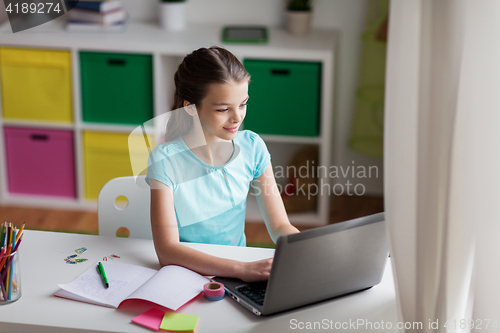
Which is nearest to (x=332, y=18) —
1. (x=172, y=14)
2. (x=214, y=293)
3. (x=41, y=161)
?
(x=172, y=14)

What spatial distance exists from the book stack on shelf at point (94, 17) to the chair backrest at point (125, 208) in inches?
53.8

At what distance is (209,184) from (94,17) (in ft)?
5.10

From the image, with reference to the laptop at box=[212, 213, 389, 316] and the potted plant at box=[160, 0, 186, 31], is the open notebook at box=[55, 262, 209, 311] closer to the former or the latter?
the laptop at box=[212, 213, 389, 316]

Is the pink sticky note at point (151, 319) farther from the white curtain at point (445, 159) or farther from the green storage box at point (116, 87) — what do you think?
the green storage box at point (116, 87)

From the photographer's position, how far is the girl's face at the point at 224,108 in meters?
1.32

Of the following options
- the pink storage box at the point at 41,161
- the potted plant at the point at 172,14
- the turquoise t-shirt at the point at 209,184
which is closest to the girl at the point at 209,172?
the turquoise t-shirt at the point at 209,184

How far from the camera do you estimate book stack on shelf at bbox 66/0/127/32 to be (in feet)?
8.70

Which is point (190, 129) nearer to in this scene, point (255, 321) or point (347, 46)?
point (255, 321)

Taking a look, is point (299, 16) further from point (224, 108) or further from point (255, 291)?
point (255, 291)

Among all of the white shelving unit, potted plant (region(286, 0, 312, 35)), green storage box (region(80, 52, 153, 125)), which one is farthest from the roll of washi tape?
potted plant (region(286, 0, 312, 35))

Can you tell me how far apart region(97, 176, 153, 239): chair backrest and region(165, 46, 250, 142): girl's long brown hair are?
0.27 metres

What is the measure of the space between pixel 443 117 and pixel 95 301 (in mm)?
713

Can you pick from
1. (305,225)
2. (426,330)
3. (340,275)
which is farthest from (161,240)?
(305,225)

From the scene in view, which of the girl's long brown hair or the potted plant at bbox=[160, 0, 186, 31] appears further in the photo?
the potted plant at bbox=[160, 0, 186, 31]
